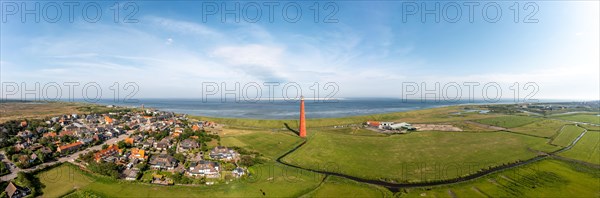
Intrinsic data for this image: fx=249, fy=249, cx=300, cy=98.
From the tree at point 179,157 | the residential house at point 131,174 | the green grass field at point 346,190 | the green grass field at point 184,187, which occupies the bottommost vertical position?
the green grass field at point 346,190

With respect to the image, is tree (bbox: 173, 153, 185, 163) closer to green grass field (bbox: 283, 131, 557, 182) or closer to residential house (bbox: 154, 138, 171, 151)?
residential house (bbox: 154, 138, 171, 151)

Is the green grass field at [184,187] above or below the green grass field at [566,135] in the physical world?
below

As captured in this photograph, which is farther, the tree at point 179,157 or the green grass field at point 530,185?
the tree at point 179,157

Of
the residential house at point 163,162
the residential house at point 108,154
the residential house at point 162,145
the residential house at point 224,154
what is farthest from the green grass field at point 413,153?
the residential house at point 108,154

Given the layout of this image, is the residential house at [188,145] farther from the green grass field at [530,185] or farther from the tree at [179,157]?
the green grass field at [530,185]

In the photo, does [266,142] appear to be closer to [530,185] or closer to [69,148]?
[69,148]

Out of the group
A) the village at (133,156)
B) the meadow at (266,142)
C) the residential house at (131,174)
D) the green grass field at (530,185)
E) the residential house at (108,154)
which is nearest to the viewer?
the green grass field at (530,185)
